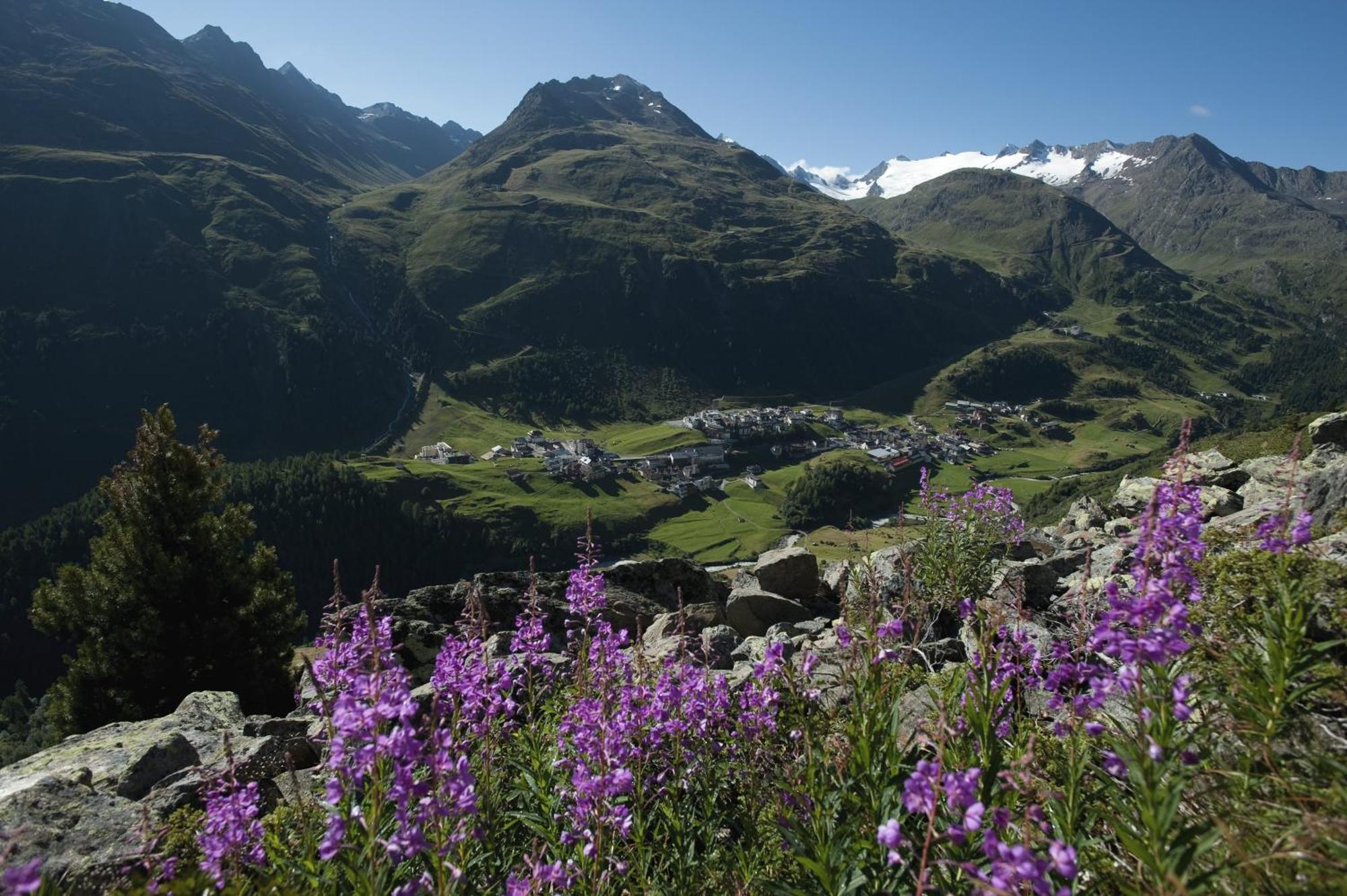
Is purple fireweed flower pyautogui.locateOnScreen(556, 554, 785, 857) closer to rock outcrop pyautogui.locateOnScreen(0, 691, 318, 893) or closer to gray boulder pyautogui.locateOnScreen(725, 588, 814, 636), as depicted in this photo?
rock outcrop pyautogui.locateOnScreen(0, 691, 318, 893)

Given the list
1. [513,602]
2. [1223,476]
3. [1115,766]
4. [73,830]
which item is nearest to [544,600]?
[513,602]

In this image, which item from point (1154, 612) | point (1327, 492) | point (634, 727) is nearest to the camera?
point (1154, 612)

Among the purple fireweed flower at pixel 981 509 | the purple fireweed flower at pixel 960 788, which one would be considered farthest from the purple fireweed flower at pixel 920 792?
the purple fireweed flower at pixel 981 509

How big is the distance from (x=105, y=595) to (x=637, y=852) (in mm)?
24834

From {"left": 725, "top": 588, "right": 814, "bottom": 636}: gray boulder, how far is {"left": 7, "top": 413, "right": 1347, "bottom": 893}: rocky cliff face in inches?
1.8

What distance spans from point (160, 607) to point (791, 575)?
22.3m

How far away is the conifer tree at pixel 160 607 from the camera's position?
21.6 metres

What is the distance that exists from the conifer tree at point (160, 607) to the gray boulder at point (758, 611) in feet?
53.4

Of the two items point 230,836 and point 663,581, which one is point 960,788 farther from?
point 663,581

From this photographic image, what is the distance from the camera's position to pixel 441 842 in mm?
4547

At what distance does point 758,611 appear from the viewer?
2222cm

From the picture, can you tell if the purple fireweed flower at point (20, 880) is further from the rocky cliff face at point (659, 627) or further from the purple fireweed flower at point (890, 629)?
the purple fireweed flower at point (890, 629)

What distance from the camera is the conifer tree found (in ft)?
70.9

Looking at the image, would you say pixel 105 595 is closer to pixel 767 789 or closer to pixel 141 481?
pixel 141 481
